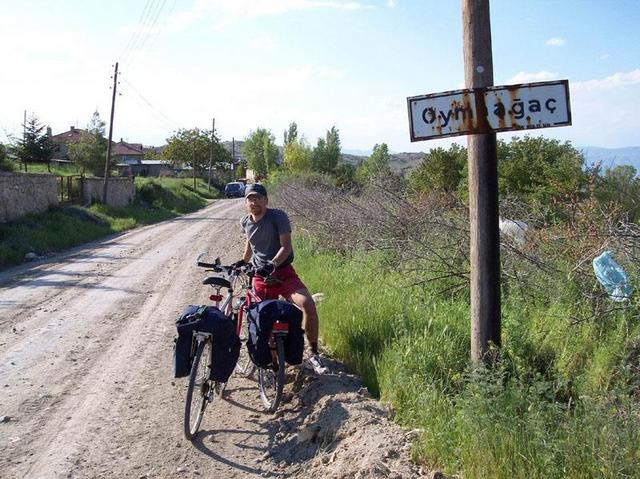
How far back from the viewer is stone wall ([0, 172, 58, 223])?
64.3 feet

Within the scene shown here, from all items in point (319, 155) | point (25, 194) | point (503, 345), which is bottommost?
point (503, 345)

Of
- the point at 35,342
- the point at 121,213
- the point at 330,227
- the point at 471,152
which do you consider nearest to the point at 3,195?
the point at 121,213

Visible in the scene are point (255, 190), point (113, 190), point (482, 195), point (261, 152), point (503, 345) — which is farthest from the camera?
point (261, 152)

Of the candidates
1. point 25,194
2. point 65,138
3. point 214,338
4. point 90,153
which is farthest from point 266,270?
point 65,138

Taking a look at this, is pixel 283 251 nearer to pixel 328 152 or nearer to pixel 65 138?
pixel 328 152

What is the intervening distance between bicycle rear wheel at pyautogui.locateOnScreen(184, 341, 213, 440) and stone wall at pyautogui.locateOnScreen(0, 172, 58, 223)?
16.6 m

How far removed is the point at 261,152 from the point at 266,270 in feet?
221

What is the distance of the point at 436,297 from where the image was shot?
23.3 ft

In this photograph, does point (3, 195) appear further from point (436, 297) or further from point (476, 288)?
point (476, 288)

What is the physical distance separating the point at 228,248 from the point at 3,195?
752 cm

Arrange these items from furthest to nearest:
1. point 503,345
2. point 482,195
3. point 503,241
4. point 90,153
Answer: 1. point 90,153
2. point 503,241
3. point 503,345
4. point 482,195

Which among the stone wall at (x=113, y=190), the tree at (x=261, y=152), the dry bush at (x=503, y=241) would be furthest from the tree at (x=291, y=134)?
the dry bush at (x=503, y=241)

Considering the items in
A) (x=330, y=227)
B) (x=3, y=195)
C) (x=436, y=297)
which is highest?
(x=3, y=195)

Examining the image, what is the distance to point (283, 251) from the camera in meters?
5.84
